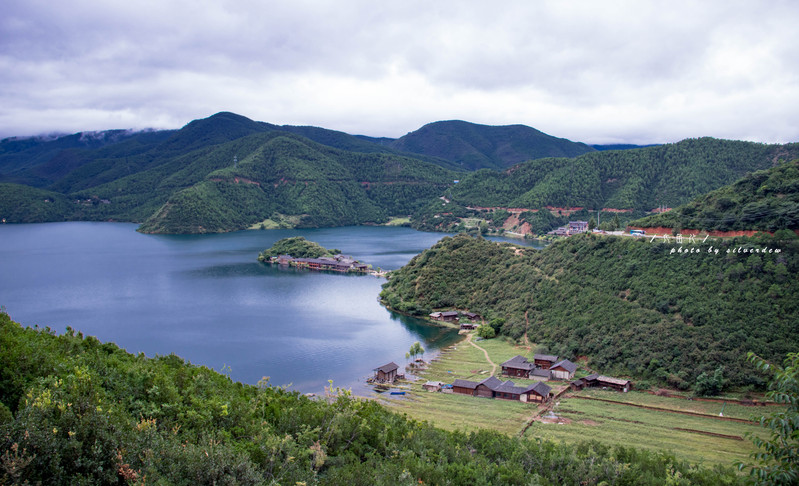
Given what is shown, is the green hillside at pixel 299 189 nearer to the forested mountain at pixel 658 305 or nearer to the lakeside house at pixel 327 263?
the lakeside house at pixel 327 263

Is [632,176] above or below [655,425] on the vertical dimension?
above

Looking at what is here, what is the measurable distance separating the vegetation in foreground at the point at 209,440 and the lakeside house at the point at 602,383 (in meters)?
11.3

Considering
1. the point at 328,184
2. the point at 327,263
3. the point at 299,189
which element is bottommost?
the point at 327,263

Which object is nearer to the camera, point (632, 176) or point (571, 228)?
point (571, 228)

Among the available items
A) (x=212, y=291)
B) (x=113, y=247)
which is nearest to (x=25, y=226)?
(x=113, y=247)

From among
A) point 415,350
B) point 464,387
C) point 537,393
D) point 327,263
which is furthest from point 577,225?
point 537,393

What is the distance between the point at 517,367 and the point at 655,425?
9091 millimetres

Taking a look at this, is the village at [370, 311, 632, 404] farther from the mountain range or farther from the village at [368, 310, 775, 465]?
the mountain range

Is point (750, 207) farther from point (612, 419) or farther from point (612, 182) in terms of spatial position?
point (612, 182)

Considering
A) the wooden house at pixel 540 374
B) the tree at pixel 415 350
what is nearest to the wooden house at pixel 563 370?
the wooden house at pixel 540 374

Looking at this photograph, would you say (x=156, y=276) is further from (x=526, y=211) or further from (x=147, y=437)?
(x=526, y=211)

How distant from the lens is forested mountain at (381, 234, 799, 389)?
85.4 feet

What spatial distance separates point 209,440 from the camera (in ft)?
31.7

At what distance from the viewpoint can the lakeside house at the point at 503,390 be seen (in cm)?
2622
